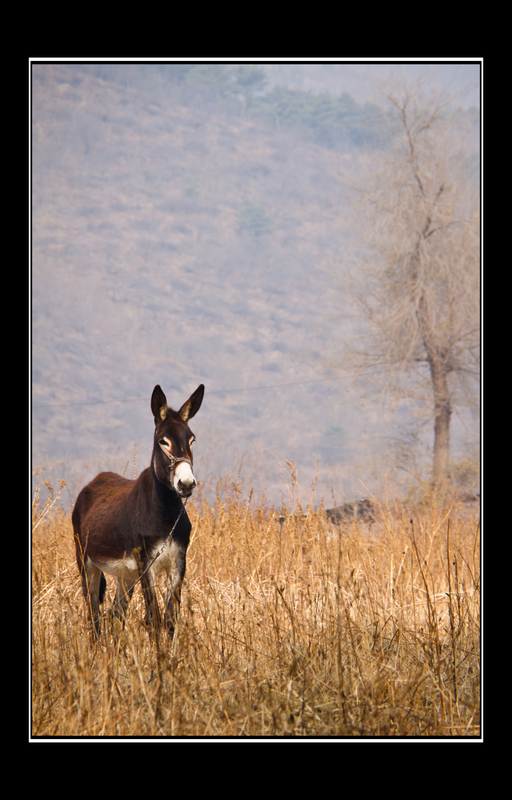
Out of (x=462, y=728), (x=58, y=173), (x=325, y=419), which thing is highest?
(x=58, y=173)

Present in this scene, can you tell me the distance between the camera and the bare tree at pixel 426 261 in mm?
18156

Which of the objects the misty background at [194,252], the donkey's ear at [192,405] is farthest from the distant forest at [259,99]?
the donkey's ear at [192,405]

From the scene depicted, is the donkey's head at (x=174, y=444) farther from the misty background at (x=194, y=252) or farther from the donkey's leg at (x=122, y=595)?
the misty background at (x=194, y=252)

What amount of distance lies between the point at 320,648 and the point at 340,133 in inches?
1352

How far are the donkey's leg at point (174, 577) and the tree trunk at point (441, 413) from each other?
15.5 m

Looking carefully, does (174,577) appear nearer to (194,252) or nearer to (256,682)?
(256,682)

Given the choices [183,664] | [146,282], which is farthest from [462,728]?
[146,282]

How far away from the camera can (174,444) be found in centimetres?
314

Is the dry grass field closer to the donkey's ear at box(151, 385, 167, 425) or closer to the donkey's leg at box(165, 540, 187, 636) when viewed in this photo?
the donkey's leg at box(165, 540, 187, 636)

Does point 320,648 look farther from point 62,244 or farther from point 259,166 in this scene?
point 259,166

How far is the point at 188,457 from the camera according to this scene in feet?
10.2

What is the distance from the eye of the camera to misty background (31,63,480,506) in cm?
2583

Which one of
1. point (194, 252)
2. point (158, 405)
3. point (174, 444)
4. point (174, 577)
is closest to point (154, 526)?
point (174, 577)

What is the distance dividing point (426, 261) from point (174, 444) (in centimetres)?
1668
